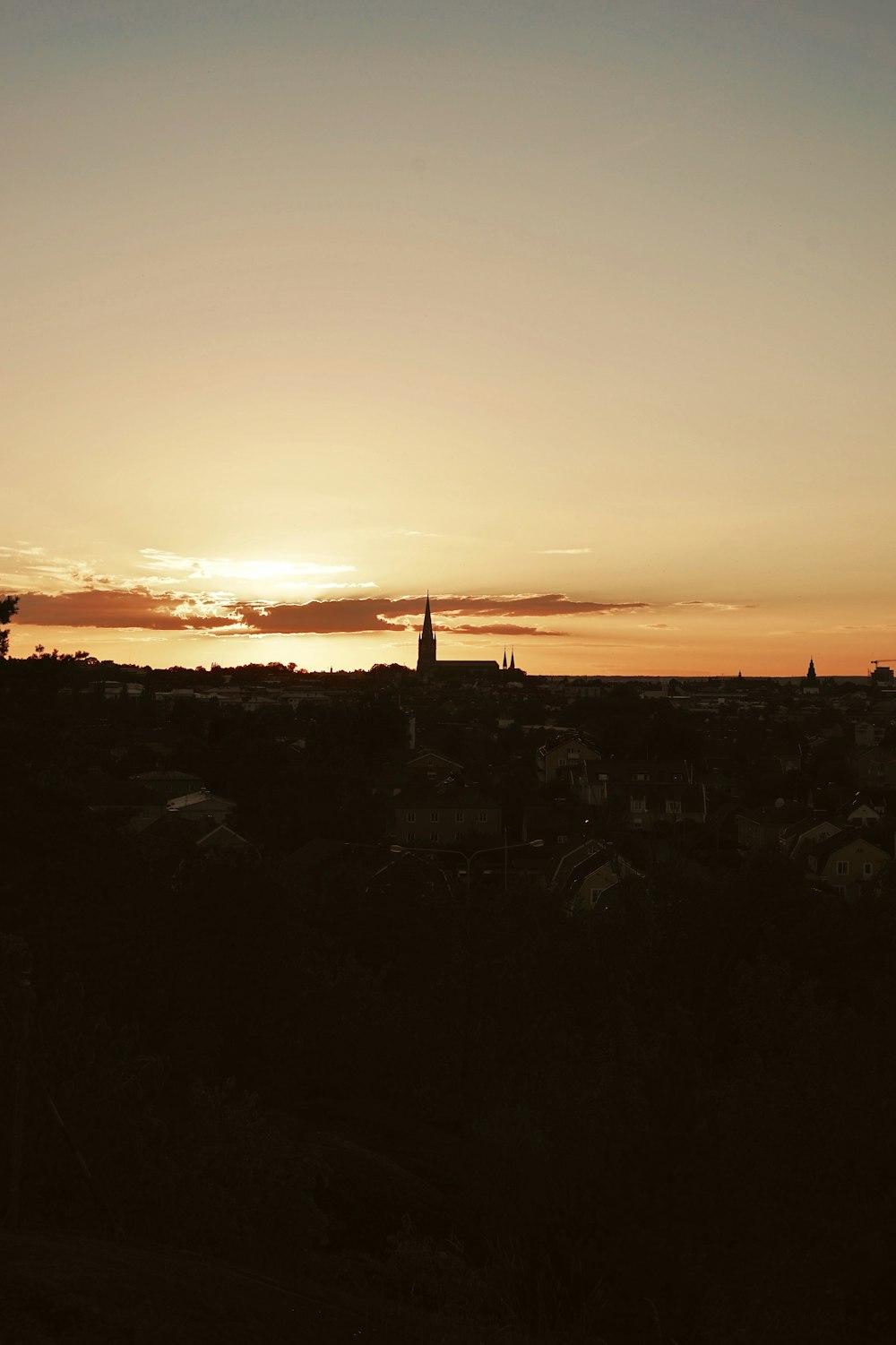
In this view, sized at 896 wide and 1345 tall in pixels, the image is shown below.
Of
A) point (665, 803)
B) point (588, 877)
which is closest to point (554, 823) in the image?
Answer: point (665, 803)

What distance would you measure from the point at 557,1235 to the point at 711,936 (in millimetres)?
16842

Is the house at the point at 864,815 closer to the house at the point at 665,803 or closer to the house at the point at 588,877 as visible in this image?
the house at the point at 665,803

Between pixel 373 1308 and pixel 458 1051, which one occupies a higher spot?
pixel 373 1308

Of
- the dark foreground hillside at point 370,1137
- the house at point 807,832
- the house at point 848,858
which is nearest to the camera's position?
the dark foreground hillside at point 370,1137

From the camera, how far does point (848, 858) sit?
4522 centimetres

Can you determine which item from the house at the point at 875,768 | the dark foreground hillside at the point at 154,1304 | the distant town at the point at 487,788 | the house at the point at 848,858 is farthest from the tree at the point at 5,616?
the house at the point at 875,768

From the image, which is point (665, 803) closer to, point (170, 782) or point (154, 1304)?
point (170, 782)

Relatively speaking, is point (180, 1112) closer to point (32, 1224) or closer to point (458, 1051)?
point (32, 1224)

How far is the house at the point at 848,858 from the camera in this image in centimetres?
4472

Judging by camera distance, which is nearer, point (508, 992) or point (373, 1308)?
point (373, 1308)

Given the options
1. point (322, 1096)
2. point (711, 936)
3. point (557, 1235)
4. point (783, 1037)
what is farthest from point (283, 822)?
point (557, 1235)

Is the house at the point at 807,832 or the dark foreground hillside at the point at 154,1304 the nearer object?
the dark foreground hillside at the point at 154,1304

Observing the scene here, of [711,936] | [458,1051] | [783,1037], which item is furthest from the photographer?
[711,936]

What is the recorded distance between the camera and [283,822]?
54.5 metres
